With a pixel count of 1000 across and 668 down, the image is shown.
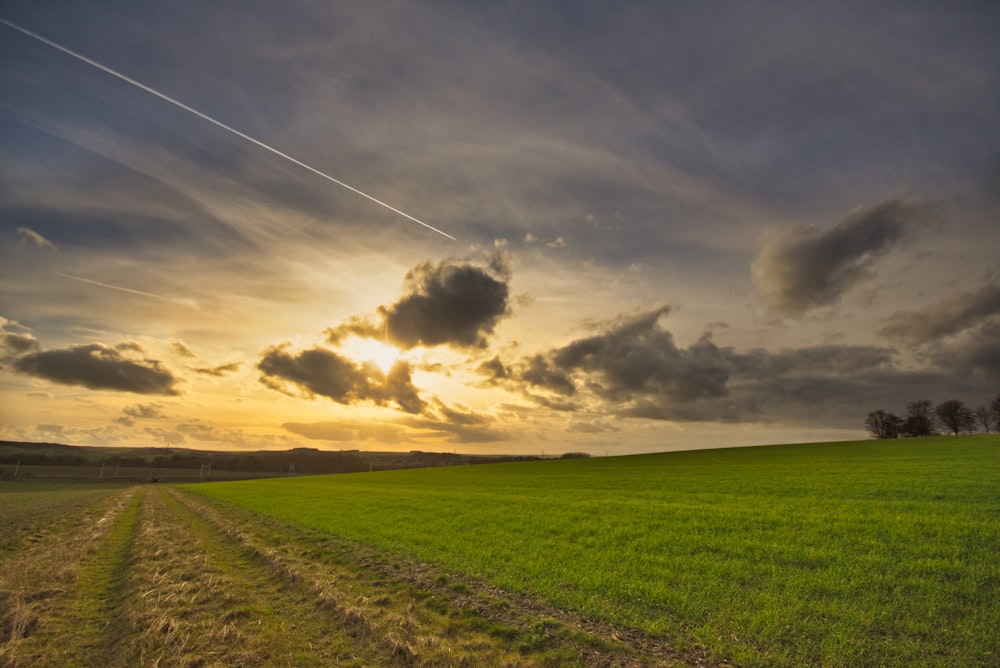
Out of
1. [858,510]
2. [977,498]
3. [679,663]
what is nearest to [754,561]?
[679,663]

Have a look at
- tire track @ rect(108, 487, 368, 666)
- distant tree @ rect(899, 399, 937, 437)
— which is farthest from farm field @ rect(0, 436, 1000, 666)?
distant tree @ rect(899, 399, 937, 437)

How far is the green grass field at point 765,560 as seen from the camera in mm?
9750

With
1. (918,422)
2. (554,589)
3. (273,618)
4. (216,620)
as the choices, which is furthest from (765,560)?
(918,422)

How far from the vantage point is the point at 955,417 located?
109 m

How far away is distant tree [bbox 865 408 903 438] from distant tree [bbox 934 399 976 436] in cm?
809

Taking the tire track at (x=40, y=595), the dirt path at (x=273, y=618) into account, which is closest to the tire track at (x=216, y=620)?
the dirt path at (x=273, y=618)

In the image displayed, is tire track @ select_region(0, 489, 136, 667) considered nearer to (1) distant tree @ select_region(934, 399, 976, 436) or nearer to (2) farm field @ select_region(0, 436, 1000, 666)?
(2) farm field @ select_region(0, 436, 1000, 666)

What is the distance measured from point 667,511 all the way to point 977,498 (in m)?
14.6

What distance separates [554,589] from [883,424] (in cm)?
14197

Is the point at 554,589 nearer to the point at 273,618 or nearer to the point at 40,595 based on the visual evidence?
the point at 273,618

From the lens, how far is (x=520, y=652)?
32.5 ft

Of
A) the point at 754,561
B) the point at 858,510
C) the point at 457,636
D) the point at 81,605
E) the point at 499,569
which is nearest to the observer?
the point at 457,636

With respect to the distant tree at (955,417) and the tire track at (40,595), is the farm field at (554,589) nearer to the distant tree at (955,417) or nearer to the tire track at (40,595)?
the tire track at (40,595)

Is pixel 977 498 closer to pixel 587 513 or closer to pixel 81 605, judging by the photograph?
pixel 587 513
